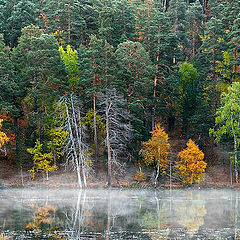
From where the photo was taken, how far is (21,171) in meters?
44.8

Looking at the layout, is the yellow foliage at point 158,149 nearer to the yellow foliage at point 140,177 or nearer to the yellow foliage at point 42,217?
Result: the yellow foliage at point 140,177

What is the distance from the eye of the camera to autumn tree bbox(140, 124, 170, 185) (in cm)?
4366

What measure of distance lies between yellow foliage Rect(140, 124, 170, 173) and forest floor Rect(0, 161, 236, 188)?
2.06m

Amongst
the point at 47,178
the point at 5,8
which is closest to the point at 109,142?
the point at 47,178

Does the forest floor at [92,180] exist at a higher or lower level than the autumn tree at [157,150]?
lower

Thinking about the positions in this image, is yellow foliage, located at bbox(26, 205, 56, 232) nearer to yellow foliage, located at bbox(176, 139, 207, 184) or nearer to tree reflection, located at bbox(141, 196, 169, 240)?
tree reflection, located at bbox(141, 196, 169, 240)

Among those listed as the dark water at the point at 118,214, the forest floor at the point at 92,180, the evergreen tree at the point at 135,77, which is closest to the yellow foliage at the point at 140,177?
the forest floor at the point at 92,180

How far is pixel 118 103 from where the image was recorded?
44406 mm

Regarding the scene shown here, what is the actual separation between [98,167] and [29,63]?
43.0ft

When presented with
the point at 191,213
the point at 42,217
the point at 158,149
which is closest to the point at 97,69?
the point at 158,149

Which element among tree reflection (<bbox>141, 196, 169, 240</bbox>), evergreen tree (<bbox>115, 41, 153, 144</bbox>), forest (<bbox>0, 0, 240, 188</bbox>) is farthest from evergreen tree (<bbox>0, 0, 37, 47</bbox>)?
tree reflection (<bbox>141, 196, 169, 240</bbox>)

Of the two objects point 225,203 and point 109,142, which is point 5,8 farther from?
point 225,203

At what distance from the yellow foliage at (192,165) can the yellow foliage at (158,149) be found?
1596mm

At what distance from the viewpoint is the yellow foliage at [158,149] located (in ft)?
143
